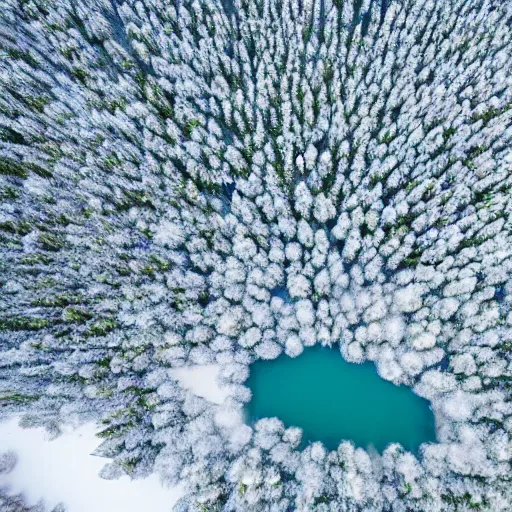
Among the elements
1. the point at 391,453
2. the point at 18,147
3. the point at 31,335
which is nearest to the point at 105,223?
the point at 31,335

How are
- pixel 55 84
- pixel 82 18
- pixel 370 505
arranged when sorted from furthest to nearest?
1. pixel 82 18
2. pixel 55 84
3. pixel 370 505

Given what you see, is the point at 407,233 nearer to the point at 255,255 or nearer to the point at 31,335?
the point at 255,255

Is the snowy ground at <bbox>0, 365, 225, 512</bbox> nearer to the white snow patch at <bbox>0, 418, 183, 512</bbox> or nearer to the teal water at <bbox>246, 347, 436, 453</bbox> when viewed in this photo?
the white snow patch at <bbox>0, 418, 183, 512</bbox>

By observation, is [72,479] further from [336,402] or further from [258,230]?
[258,230]

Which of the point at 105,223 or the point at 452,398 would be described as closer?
the point at 452,398

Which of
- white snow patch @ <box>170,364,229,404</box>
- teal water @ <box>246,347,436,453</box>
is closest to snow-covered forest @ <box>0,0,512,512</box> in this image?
white snow patch @ <box>170,364,229,404</box>

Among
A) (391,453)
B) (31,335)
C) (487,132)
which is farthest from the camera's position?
(487,132)
